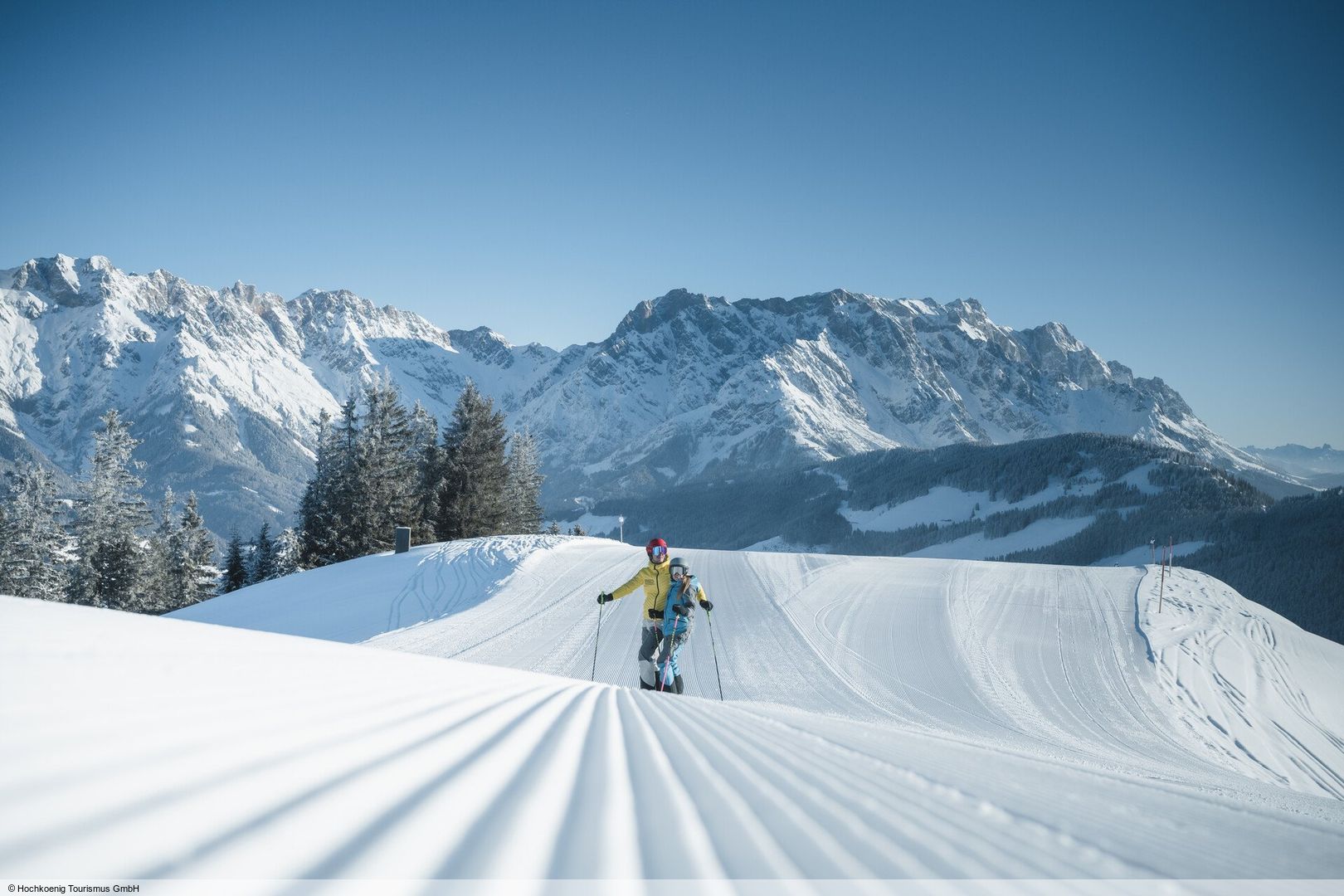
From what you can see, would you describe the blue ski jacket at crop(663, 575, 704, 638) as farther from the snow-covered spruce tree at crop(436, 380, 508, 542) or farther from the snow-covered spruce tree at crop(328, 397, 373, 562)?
the snow-covered spruce tree at crop(328, 397, 373, 562)

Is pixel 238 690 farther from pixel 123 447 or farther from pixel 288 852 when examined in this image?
pixel 123 447

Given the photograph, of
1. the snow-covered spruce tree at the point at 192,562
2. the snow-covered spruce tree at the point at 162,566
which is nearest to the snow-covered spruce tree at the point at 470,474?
the snow-covered spruce tree at the point at 162,566

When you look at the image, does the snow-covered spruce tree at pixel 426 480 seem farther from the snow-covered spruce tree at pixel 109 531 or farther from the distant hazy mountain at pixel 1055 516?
the distant hazy mountain at pixel 1055 516

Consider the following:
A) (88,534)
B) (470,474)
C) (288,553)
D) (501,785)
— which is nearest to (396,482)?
(470,474)

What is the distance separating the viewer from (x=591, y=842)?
211 cm

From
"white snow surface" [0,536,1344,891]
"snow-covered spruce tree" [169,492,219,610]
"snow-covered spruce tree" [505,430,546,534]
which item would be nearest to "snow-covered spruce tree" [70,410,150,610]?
"snow-covered spruce tree" [169,492,219,610]

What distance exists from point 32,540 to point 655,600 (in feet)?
110

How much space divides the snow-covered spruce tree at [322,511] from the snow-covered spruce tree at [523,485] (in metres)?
9.46

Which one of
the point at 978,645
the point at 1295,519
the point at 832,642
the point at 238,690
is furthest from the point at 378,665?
the point at 1295,519

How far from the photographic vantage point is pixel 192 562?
41406mm

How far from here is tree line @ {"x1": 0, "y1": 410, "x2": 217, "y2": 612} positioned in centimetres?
2867

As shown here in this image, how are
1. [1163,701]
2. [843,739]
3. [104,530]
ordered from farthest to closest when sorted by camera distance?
[104,530] → [1163,701] → [843,739]

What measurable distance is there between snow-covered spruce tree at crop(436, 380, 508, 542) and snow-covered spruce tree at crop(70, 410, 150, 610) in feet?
43.1

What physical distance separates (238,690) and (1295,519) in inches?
4844
